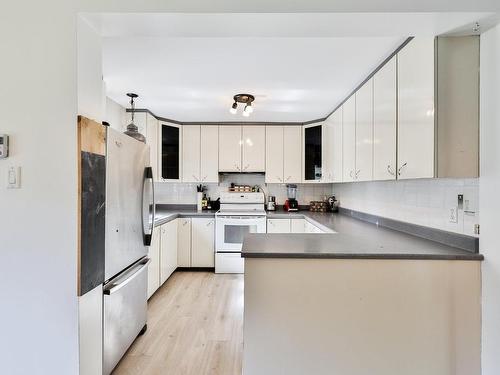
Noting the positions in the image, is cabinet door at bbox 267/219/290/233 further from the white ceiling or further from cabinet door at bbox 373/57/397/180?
cabinet door at bbox 373/57/397/180

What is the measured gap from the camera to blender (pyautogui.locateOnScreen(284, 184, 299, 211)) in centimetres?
419

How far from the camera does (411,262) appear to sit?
1.46 m

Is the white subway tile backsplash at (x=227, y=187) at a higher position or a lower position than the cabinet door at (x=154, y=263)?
higher

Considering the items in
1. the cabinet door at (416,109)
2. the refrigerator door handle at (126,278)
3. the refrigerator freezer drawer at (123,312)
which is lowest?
the refrigerator freezer drawer at (123,312)

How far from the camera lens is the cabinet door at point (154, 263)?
9.37 feet

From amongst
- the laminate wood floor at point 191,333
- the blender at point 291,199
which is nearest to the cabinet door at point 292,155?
the blender at point 291,199

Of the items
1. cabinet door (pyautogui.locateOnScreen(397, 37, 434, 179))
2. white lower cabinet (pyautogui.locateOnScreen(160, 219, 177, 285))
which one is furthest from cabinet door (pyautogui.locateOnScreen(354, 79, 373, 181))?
white lower cabinet (pyautogui.locateOnScreen(160, 219, 177, 285))

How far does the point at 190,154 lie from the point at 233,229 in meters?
1.29

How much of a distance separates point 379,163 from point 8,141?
226 centimetres

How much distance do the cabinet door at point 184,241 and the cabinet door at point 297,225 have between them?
144 centimetres

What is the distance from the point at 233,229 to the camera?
374cm

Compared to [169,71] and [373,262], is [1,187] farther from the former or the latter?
[373,262]

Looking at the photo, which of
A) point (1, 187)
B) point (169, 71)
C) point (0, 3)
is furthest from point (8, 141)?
point (169, 71)

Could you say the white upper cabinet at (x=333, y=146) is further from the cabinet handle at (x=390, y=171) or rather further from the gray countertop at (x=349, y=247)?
the gray countertop at (x=349, y=247)
